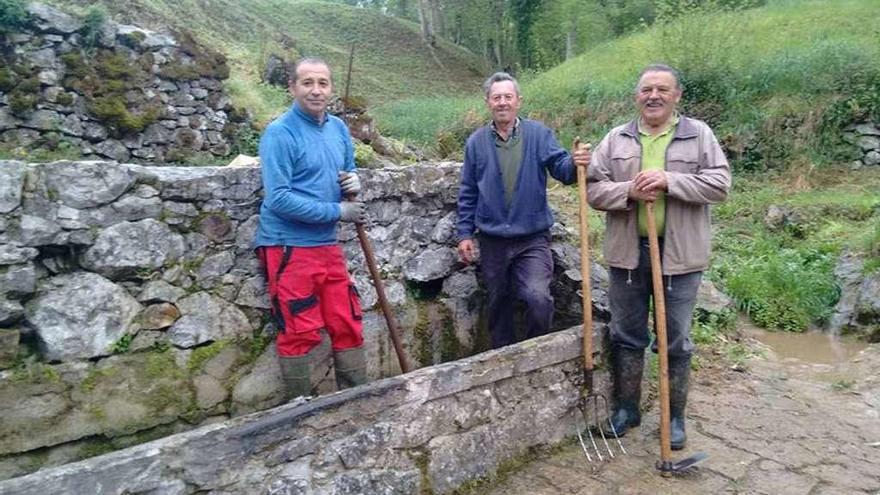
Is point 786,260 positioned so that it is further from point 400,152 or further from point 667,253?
point 400,152

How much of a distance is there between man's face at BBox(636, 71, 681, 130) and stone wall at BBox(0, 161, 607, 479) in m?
1.57

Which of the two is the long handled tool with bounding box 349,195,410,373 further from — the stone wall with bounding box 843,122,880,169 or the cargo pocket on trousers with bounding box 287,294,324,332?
the stone wall with bounding box 843,122,880,169

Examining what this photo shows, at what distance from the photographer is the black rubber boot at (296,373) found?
3309mm

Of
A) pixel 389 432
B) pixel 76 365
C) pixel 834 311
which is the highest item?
pixel 76 365

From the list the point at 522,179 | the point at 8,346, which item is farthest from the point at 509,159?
the point at 8,346

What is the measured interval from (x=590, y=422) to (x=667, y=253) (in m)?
1.04

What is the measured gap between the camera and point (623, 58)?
57.3 feet

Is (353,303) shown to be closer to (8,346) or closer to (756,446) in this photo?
(8,346)

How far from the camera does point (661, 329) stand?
328 centimetres

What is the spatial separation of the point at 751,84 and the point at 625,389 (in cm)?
983

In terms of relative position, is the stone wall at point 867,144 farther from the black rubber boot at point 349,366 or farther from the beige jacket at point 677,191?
the black rubber boot at point 349,366

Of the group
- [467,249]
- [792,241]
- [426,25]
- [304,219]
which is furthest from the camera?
[426,25]

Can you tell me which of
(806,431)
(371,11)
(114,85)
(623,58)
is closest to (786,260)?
(806,431)

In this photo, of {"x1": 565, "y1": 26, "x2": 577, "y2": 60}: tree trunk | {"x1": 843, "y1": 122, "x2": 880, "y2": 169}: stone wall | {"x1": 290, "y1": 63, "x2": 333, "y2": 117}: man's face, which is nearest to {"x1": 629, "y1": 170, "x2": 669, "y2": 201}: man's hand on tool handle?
{"x1": 290, "y1": 63, "x2": 333, "y2": 117}: man's face
